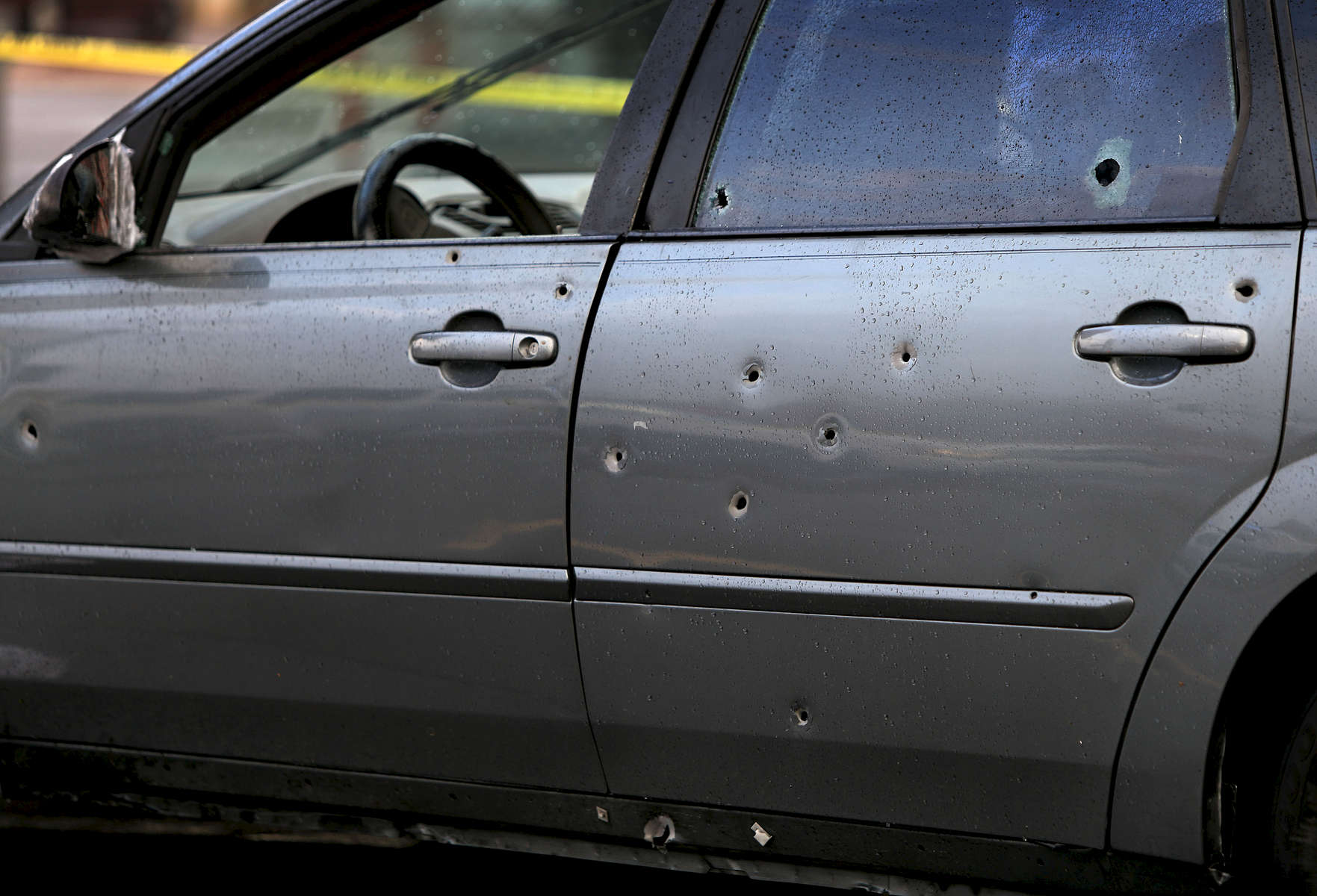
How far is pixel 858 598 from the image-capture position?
187cm

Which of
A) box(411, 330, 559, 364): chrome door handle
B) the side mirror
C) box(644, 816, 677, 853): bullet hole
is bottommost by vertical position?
box(644, 816, 677, 853): bullet hole

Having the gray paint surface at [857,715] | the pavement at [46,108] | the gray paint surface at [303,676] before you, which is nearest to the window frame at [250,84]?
the gray paint surface at [303,676]

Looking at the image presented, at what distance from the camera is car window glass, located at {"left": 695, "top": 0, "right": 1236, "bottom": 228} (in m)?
1.83

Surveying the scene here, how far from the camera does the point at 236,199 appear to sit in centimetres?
325

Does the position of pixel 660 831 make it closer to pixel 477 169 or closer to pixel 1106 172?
pixel 1106 172

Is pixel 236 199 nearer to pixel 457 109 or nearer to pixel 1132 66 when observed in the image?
pixel 1132 66

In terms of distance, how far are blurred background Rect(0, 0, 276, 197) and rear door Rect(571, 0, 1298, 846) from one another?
11.4 m

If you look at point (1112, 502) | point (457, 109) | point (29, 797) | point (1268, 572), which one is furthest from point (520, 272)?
point (457, 109)

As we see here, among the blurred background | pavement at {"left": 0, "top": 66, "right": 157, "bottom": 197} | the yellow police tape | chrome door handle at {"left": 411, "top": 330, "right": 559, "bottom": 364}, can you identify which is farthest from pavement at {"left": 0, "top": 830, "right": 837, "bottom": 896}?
the blurred background

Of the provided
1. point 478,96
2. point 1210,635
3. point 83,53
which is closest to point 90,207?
point 1210,635

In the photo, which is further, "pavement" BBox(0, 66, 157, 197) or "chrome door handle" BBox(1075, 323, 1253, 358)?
"pavement" BBox(0, 66, 157, 197)

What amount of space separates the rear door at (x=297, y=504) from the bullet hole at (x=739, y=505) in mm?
242

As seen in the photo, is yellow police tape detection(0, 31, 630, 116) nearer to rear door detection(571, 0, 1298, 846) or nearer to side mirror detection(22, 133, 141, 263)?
side mirror detection(22, 133, 141, 263)

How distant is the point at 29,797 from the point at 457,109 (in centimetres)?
425
